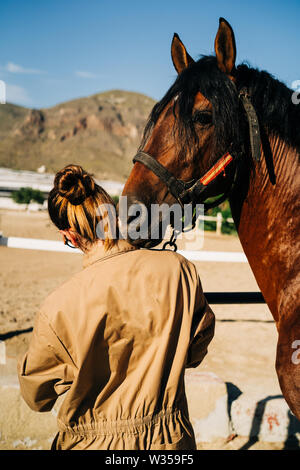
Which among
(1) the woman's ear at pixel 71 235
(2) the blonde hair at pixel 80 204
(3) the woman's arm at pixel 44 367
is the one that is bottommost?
(3) the woman's arm at pixel 44 367

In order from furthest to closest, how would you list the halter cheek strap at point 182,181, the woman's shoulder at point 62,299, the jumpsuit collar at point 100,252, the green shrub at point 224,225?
the green shrub at point 224,225, the halter cheek strap at point 182,181, the jumpsuit collar at point 100,252, the woman's shoulder at point 62,299

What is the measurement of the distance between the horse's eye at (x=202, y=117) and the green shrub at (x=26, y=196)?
26.3 m

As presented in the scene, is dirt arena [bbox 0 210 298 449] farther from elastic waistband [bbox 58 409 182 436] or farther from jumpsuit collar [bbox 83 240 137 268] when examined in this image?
jumpsuit collar [bbox 83 240 137 268]

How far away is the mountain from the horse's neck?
305 feet

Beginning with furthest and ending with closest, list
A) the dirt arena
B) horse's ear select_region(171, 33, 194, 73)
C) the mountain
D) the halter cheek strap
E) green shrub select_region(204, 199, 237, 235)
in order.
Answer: the mountain
green shrub select_region(204, 199, 237, 235)
the dirt arena
horse's ear select_region(171, 33, 194, 73)
the halter cheek strap

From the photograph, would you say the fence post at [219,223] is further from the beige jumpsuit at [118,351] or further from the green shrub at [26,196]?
the beige jumpsuit at [118,351]

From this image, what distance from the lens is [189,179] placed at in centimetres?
180

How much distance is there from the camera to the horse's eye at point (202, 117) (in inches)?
69.8

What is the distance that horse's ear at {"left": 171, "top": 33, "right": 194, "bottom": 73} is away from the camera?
203 centimetres

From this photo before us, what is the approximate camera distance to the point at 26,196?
88.3 ft

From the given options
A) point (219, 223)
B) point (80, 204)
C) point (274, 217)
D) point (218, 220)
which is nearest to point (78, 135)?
point (218, 220)

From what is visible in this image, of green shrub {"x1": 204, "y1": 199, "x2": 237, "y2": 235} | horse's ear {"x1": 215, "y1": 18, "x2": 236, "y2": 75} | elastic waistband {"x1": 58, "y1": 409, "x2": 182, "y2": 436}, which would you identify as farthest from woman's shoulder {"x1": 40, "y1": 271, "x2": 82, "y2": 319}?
green shrub {"x1": 204, "y1": 199, "x2": 237, "y2": 235}

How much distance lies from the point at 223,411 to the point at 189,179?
7.52 ft

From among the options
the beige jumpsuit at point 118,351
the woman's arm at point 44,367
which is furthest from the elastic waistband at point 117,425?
the woman's arm at point 44,367
